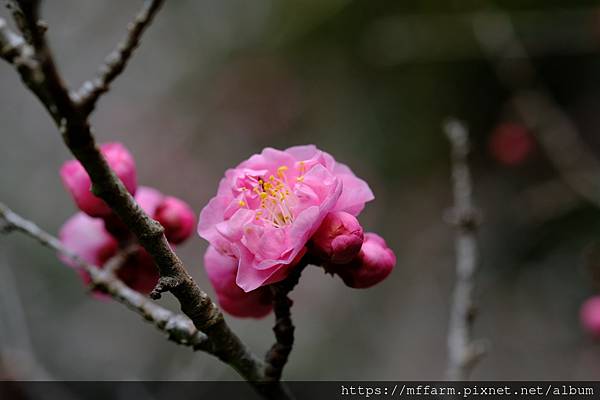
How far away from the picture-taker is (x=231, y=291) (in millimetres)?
674

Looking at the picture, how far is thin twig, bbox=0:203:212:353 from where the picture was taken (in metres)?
0.62

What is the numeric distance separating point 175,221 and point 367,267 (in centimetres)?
34

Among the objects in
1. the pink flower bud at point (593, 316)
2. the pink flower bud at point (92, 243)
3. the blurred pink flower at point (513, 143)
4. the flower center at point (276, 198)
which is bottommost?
the flower center at point (276, 198)

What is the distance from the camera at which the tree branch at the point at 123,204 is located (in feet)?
1.21

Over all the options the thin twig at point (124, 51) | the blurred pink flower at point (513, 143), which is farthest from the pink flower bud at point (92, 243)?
the blurred pink flower at point (513, 143)

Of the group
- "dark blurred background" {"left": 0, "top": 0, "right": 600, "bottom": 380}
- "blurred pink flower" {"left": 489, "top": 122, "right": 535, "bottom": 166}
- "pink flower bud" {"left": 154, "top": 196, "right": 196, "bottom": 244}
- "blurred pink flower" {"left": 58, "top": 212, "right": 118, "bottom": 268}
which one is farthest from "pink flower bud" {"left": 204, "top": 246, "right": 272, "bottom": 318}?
"blurred pink flower" {"left": 489, "top": 122, "right": 535, "bottom": 166}

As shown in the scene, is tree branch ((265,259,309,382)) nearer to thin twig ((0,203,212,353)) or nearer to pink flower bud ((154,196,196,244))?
thin twig ((0,203,212,353))

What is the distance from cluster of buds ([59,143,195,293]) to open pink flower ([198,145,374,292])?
22cm

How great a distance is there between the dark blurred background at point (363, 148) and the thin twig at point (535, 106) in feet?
0.05

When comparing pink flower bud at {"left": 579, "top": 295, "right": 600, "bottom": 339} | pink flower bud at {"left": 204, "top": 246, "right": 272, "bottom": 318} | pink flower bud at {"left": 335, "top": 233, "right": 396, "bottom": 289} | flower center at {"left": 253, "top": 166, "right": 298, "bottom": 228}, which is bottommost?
pink flower bud at {"left": 204, "top": 246, "right": 272, "bottom": 318}

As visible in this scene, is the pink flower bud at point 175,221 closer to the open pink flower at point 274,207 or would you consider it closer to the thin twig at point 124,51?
the open pink flower at point 274,207

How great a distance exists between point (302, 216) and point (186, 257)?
2232 millimetres

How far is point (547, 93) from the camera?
8.99 ft

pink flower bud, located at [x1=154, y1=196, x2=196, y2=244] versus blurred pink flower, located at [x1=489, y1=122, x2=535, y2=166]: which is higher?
blurred pink flower, located at [x1=489, y1=122, x2=535, y2=166]
